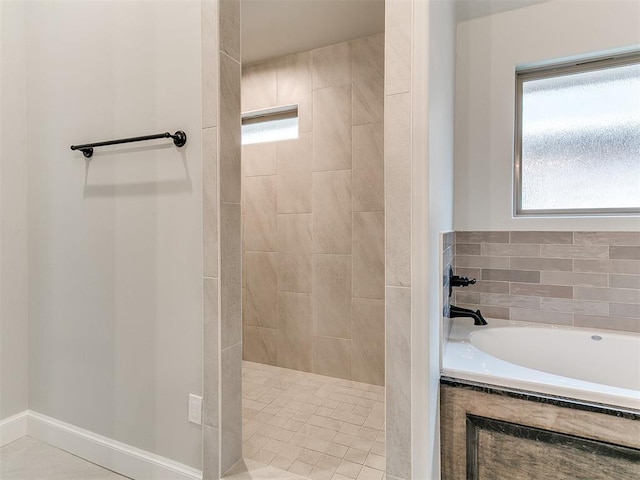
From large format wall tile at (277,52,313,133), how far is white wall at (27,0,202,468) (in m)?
1.33

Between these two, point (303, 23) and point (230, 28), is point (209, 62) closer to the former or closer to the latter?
point (230, 28)

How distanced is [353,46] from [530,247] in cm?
183

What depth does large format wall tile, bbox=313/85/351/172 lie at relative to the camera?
2645 millimetres

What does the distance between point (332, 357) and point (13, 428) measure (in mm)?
1935

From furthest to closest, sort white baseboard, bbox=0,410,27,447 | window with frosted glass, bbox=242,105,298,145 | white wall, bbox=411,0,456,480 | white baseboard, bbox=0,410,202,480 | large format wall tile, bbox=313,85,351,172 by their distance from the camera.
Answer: window with frosted glass, bbox=242,105,298,145 → large format wall tile, bbox=313,85,351,172 → white baseboard, bbox=0,410,27,447 → white baseboard, bbox=0,410,202,480 → white wall, bbox=411,0,456,480

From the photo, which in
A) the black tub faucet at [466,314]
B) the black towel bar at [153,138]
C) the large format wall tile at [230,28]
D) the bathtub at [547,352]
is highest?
the large format wall tile at [230,28]

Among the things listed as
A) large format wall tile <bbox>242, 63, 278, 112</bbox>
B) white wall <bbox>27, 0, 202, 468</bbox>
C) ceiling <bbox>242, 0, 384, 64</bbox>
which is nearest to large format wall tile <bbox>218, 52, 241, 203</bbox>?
white wall <bbox>27, 0, 202, 468</bbox>

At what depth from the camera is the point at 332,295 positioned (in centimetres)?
273

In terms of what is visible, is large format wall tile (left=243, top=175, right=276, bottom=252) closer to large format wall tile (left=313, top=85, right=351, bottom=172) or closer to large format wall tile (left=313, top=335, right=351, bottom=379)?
large format wall tile (left=313, top=85, right=351, bottom=172)

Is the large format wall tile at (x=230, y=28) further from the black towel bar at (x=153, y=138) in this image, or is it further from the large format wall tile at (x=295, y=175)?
the large format wall tile at (x=295, y=175)

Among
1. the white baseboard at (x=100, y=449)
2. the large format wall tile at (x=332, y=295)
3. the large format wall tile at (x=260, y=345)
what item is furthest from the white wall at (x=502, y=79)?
the white baseboard at (x=100, y=449)

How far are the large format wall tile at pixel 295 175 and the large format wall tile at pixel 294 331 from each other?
2.38 feet

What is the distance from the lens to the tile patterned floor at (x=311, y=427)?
164cm

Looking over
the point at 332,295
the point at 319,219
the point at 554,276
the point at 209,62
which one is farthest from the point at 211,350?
the point at 554,276
